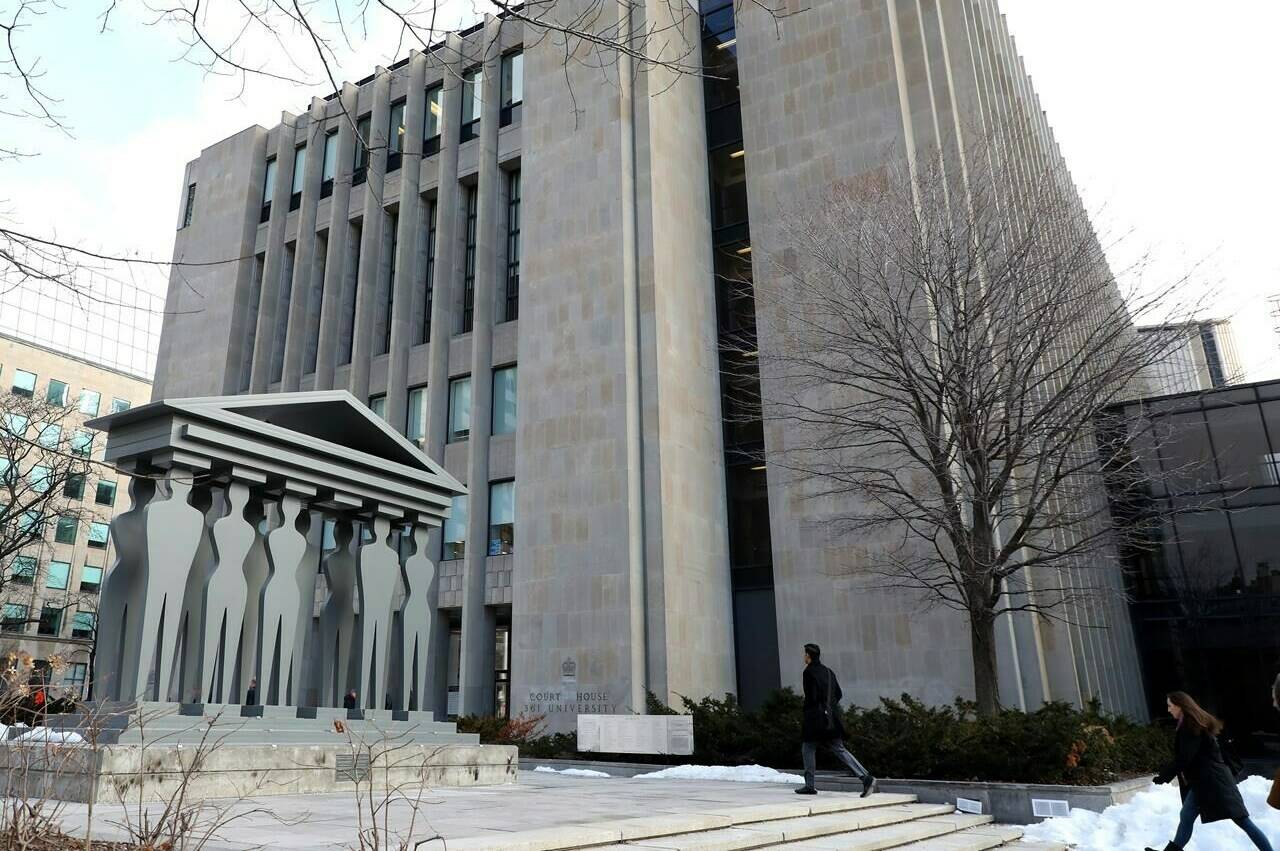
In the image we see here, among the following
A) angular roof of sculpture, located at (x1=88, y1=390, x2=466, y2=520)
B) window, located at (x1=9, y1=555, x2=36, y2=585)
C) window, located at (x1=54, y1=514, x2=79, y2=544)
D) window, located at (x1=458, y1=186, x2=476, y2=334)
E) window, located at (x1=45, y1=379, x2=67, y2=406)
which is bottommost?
angular roof of sculpture, located at (x1=88, y1=390, x2=466, y2=520)

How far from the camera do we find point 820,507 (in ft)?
74.2

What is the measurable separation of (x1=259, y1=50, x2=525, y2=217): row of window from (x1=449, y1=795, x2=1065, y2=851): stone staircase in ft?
75.9

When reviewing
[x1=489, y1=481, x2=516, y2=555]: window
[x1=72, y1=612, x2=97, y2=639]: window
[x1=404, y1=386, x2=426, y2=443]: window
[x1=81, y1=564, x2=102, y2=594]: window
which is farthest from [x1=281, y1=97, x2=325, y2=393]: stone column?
[x1=72, y1=612, x2=97, y2=639]: window

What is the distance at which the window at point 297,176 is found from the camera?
35469 mm

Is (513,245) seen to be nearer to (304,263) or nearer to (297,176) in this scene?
(304,263)

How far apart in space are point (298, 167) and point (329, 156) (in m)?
1.99

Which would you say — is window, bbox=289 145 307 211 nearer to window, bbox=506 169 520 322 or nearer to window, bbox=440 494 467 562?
window, bbox=506 169 520 322

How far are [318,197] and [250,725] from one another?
27.5 metres

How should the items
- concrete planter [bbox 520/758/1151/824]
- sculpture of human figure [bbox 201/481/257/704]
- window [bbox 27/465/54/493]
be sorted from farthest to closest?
window [bbox 27/465/54/493], concrete planter [bbox 520/758/1151/824], sculpture of human figure [bbox 201/481/257/704]

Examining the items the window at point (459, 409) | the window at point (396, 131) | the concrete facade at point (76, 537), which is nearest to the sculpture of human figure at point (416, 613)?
the window at point (459, 409)

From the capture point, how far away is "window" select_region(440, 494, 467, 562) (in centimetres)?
2656

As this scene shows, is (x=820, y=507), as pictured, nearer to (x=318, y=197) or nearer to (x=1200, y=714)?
(x=1200, y=714)

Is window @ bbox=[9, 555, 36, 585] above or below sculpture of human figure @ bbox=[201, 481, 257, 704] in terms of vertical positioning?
above

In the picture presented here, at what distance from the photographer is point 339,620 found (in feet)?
46.0
